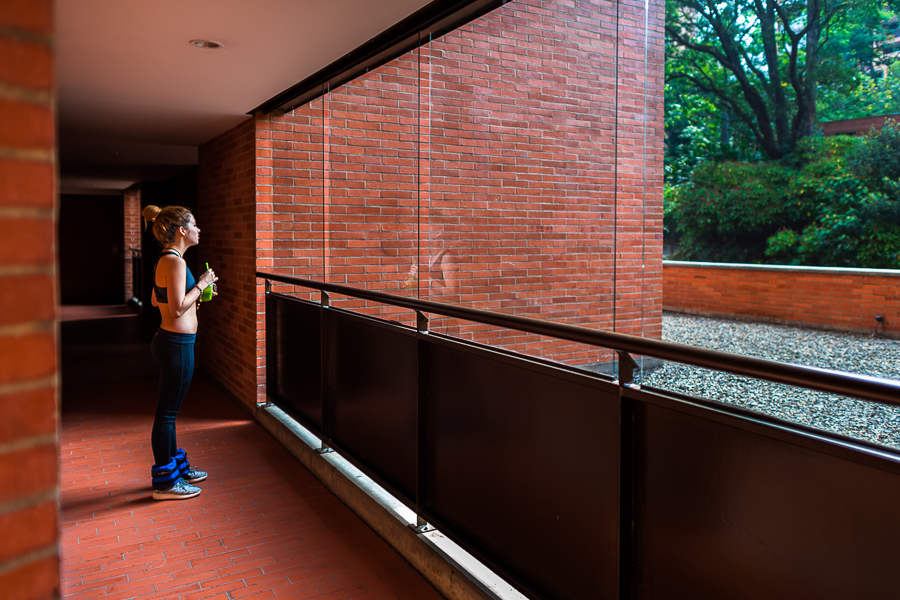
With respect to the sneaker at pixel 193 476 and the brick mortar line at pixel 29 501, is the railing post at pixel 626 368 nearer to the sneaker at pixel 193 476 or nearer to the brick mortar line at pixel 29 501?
A: the brick mortar line at pixel 29 501

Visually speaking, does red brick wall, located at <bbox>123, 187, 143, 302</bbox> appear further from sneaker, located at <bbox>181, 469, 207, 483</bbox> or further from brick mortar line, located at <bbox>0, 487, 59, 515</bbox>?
brick mortar line, located at <bbox>0, 487, 59, 515</bbox>

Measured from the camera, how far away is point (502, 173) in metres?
3.91

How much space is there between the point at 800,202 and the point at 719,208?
1.55ft

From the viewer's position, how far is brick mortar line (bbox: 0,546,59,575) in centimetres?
66

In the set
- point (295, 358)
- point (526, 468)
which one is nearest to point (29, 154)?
point (526, 468)

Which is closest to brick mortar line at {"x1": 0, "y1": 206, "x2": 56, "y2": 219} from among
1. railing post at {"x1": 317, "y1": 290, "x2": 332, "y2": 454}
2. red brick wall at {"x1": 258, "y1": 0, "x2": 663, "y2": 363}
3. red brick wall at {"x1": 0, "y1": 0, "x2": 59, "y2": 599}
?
red brick wall at {"x1": 0, "y1": 0, "x2": 59, "y2": 599}

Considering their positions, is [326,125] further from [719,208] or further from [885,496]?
[885,496]

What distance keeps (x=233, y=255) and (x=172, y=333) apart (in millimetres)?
2330

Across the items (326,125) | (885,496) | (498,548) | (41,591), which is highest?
(326,125)

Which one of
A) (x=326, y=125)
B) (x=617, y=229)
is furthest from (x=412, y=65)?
(x=617, y=229)

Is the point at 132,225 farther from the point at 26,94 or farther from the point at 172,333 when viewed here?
the point at 26,94

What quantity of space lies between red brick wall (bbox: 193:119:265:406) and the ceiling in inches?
12.8

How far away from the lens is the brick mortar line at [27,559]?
66 cm

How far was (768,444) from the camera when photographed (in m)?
1.47
